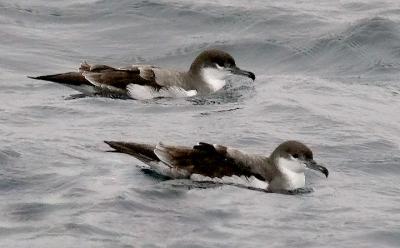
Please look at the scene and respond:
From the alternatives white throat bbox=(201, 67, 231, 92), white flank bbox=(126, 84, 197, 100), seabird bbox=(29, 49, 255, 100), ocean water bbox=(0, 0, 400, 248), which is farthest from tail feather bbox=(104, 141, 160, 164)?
white throat bbox=(201, 67, 231, 92)

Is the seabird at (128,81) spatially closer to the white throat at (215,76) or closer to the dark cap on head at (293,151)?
the white throat at (215,76)

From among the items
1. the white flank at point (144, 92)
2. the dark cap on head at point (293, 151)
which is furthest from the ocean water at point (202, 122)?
the dark cap on head at point (293, 151)

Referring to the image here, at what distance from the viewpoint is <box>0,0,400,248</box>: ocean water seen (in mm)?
13008

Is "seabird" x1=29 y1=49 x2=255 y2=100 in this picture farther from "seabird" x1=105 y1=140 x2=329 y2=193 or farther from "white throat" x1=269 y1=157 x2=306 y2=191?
"white throat" x1=269 y1=157 x2=306 y2=191

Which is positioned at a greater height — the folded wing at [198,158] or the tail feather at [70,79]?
the folded wing at [198,158]

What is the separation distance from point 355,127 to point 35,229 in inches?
248

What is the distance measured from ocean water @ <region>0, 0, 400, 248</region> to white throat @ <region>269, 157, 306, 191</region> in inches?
11.8

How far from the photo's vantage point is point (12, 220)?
1292 cm

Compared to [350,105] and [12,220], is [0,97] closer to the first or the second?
[350,105]

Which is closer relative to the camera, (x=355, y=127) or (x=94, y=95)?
(x=355, y=127)

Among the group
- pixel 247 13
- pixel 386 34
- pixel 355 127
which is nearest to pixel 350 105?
pixel 355 127

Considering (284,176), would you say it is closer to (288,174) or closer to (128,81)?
(288,174)

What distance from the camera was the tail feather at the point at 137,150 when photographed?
14.4 meters

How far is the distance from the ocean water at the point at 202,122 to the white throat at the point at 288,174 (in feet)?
0.98
